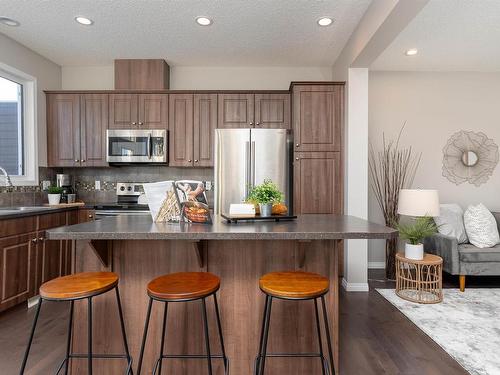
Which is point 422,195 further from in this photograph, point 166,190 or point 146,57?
point 146,57

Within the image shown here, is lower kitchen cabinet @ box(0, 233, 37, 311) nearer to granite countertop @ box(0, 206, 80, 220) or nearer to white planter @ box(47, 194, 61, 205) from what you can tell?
granite countertop @ box(0, 206, 80, 220)

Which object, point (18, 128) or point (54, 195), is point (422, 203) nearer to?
point (54, 195)

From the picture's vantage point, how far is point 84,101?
12.9 ft

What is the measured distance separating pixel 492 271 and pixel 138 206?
13.4 ft

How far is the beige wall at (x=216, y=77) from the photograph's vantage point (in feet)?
13.8

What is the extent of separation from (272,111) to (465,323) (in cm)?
290

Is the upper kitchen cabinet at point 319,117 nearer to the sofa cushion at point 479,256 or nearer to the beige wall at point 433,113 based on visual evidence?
the beige wall at point 433,113

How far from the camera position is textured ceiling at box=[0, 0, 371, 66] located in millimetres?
2744

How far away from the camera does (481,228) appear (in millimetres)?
3518

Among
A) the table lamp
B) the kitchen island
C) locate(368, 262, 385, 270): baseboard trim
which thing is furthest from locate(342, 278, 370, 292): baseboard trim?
the kitchen island

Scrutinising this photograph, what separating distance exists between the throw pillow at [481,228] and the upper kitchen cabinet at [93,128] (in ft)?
14.8

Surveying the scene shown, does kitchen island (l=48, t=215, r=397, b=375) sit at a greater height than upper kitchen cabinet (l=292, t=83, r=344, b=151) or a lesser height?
lesser

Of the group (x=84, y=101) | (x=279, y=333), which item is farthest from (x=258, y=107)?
(x=279, y=333)

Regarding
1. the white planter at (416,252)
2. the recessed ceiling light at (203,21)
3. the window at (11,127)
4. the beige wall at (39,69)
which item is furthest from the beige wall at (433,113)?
the window at (11,127)
